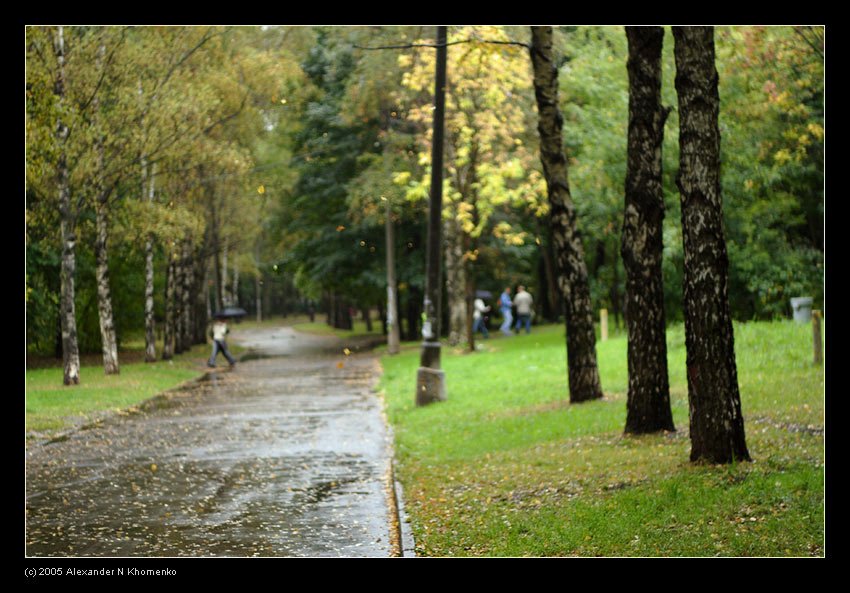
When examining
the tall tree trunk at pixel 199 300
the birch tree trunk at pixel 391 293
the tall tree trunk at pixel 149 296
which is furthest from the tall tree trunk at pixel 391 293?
the tall tree trunk at pixel 199 300

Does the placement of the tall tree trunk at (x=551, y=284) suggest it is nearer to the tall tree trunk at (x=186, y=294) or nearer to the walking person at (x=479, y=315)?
the walking person at (x=479, y=315)

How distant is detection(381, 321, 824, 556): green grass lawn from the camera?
320 inches

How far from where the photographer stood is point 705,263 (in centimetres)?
968

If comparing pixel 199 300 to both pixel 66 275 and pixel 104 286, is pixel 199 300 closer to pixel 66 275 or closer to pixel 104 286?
pixel 104 286

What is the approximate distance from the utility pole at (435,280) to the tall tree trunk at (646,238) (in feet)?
24.1

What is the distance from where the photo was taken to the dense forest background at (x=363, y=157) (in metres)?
26.6

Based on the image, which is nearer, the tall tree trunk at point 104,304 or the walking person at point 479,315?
the tall tree trunk at point 104,304

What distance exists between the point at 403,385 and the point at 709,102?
15340 millimetres

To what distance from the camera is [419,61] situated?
1324 inches

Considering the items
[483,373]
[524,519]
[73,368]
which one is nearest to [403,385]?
[483,373]

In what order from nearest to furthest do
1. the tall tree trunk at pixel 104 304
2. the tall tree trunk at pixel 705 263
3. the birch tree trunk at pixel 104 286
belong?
the tall tree trunk at pixel 705 263 → the birch tree trunk at pixel 104 286 → the tall tree trunk at pixel 104 304

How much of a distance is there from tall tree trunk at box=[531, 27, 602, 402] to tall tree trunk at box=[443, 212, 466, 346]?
63.1ft

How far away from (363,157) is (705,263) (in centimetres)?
3070
